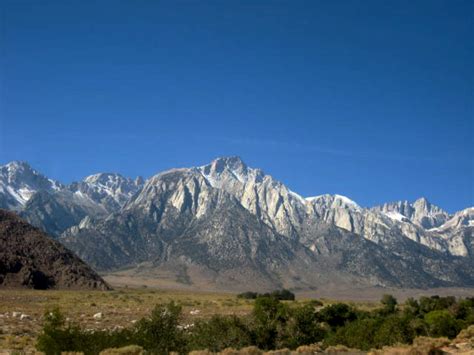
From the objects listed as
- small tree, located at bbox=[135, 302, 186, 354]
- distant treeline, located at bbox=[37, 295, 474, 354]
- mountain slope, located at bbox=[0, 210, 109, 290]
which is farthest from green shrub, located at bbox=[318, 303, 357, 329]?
mountain slope, located at bbox=[0, 210, 109, 290]

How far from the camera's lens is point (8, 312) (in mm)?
73125

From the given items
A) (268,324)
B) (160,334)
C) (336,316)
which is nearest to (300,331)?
(268,324)

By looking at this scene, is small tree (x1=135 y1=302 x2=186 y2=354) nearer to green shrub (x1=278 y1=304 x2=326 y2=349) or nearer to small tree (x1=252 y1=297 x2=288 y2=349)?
small tree (x1=252 y1=297 x2=288 y2=349)

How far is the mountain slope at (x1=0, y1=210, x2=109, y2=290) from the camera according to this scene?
142 metres

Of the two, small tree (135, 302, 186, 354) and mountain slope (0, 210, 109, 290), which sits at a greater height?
mountain slope (0, 210, 109, 290)

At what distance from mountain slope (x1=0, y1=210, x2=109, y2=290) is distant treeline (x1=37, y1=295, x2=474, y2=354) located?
284 ft

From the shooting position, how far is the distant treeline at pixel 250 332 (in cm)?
4092

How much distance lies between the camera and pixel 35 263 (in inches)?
6142

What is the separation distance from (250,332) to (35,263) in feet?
377

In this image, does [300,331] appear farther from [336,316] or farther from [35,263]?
[35,263]

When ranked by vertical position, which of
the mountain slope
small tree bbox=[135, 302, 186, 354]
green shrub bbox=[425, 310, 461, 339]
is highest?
the mountain slope

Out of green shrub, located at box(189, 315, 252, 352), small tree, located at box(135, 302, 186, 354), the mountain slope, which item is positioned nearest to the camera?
small tree, located at box(135, 302, 186, 354)

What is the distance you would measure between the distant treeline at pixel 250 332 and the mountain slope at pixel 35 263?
86626 mm

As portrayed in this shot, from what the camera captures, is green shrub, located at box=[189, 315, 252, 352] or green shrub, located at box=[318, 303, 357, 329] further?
green shrub, located at box=[318, 303, 357, 329]
